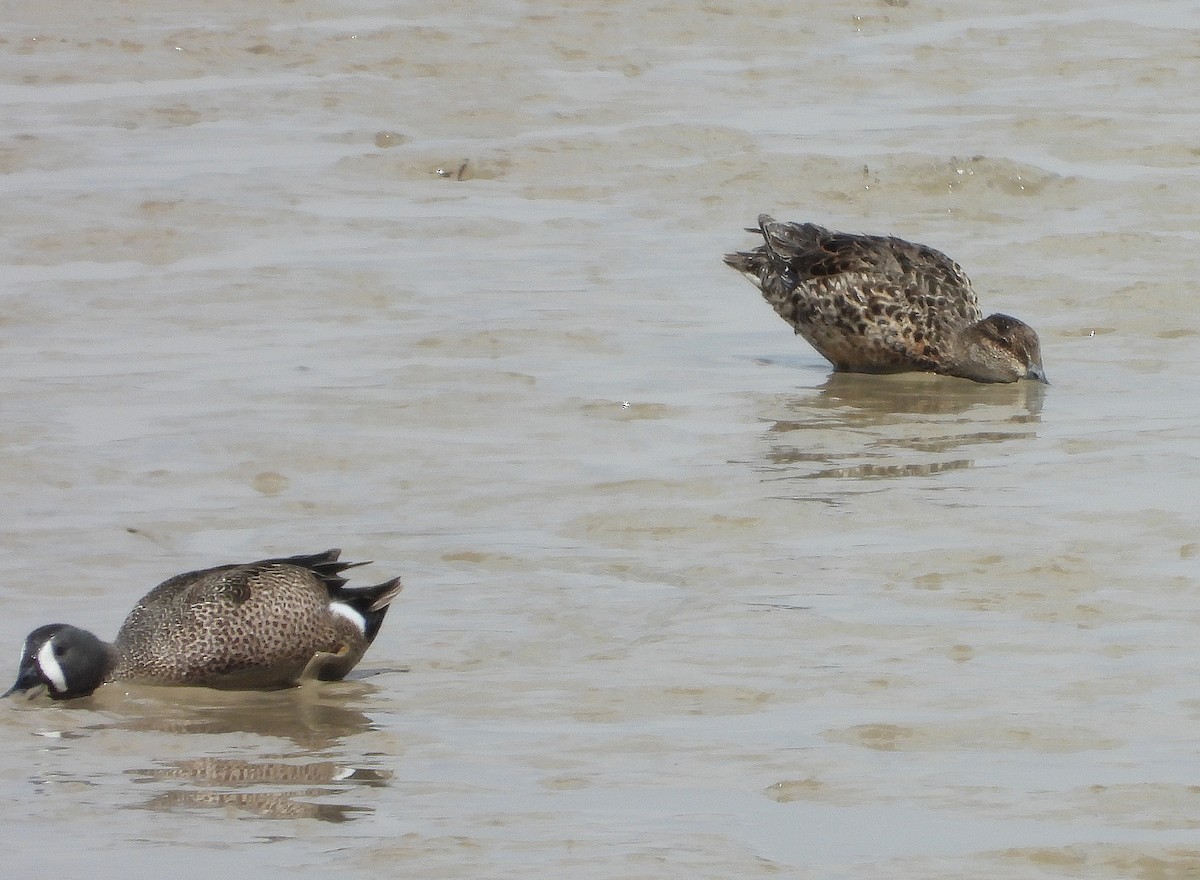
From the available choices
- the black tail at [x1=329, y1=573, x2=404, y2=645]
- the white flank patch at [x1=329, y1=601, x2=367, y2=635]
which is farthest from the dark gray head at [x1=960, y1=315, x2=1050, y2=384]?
the white flank patch at [x1=329, y1=601, x2=367, y2=635]

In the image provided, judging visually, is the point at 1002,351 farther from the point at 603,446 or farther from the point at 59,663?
the point at 59,663

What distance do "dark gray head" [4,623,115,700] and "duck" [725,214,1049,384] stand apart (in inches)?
209

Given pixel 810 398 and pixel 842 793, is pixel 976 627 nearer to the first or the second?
pixel 842 793

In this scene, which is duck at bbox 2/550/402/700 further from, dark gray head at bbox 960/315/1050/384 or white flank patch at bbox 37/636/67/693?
dark gray head at bbox 960/315/1050/384

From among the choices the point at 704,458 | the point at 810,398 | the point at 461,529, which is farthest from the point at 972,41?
the point at 461,529

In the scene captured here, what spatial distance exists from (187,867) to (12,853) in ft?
1.39

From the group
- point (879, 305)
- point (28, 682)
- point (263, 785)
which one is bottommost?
point (263, 785)

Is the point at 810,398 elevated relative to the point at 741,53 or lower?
lower

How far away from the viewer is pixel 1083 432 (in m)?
10.0

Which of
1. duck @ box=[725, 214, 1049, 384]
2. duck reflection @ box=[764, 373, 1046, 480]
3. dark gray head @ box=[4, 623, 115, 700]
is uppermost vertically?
duck @ box=[725, 214, 1049, 384]

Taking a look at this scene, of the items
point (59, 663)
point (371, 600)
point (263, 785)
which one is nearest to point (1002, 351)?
point (371, 600)

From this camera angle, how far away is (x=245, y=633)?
721cm

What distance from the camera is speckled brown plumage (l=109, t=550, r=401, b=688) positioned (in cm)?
721

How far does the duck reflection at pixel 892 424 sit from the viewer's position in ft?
31.7
